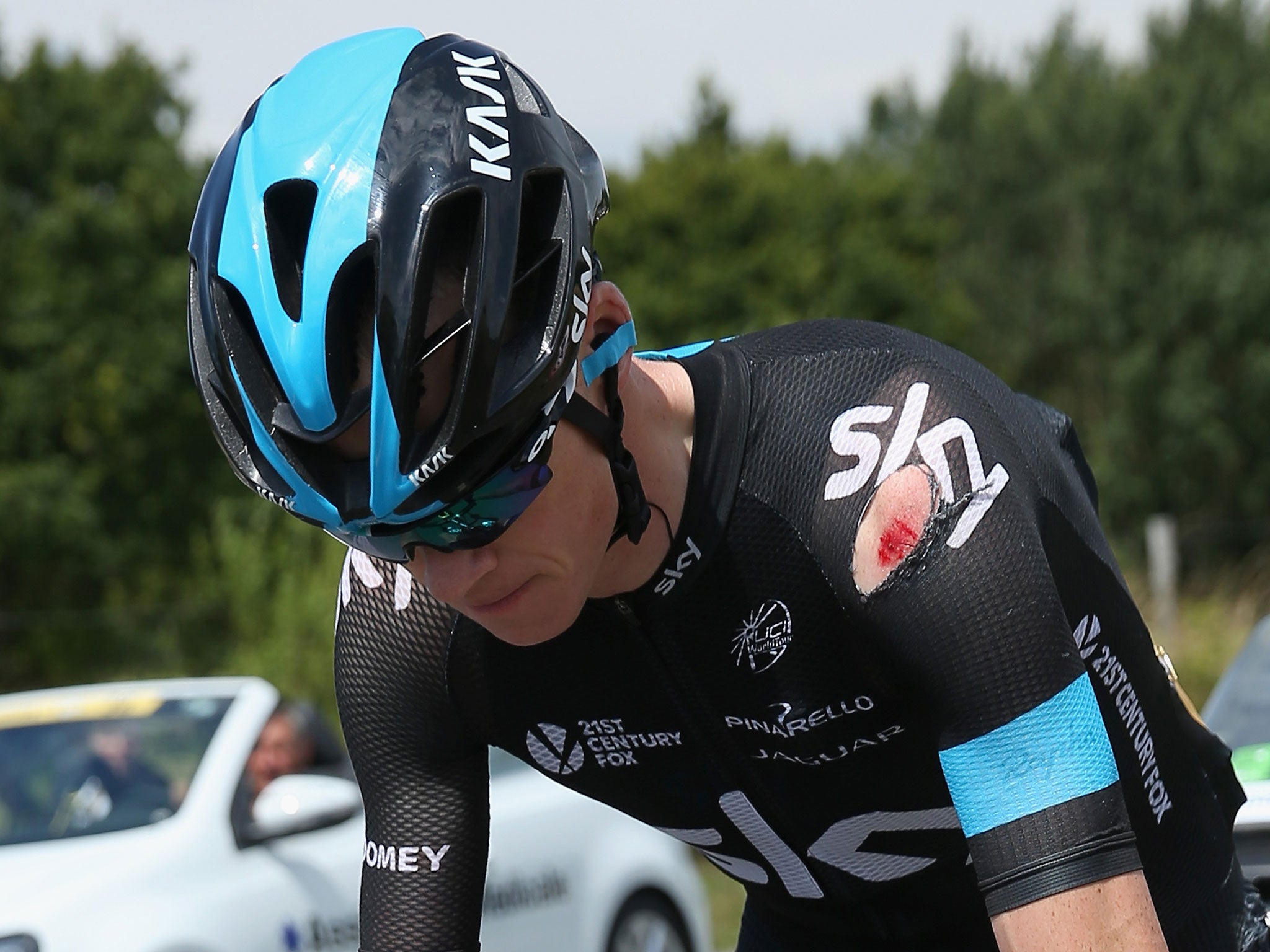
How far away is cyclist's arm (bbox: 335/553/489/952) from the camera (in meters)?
2.07

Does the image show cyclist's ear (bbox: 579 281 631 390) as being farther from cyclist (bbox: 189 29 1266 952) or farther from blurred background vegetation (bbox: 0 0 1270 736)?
blurred background vegetation (bbox: 0 0 1270 736)

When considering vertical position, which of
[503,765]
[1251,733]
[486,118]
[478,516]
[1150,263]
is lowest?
[1150,263]

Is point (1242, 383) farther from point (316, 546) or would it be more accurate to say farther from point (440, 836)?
point (440, 836)

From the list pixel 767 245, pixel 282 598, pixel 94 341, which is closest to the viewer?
pixel 282 598

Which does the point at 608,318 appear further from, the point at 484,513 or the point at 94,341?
the point at 94,341

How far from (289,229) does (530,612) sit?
19.2 inches

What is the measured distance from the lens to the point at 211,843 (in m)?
5.50

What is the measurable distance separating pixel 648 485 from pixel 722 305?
3896 cm

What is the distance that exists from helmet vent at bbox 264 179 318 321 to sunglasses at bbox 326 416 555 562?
0.26 metres

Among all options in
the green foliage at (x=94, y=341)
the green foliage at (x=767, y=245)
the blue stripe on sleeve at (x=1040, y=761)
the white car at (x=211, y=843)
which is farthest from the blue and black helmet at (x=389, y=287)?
the green foliage at (x=767, y=245)

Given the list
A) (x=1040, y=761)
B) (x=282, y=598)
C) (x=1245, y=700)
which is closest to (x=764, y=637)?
Result: (x=1040, y=761)

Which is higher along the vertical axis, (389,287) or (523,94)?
(523,94)

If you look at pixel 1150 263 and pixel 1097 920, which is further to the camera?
pixel 1150 263

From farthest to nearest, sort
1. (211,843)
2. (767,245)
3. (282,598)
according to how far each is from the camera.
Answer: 1. (767,245)
2. (282,598)
3. (211,843)
